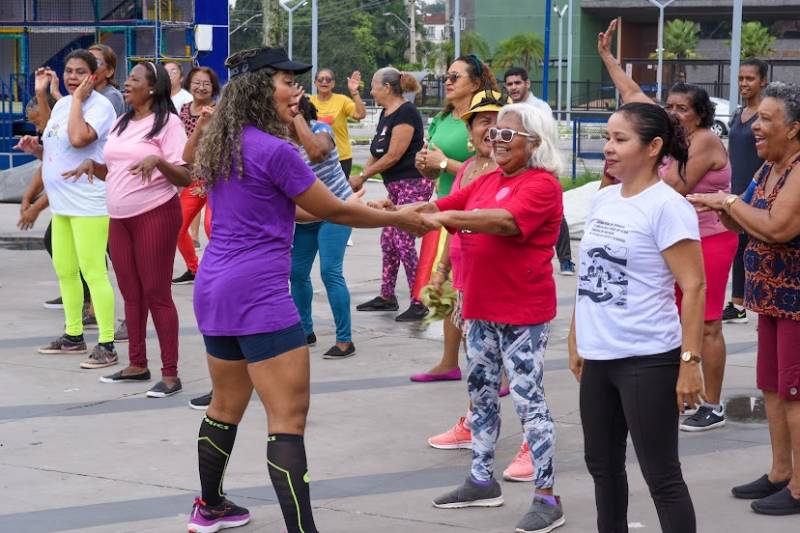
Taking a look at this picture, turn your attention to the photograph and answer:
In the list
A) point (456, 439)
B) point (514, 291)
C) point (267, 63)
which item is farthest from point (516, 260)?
point (456, 439)

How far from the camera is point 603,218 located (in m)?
4.32

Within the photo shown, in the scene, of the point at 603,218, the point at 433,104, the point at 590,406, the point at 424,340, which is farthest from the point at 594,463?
the point at 433,104

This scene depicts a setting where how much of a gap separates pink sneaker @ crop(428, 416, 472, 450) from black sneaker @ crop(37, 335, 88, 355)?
10.8ft

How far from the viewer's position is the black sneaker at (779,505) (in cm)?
527

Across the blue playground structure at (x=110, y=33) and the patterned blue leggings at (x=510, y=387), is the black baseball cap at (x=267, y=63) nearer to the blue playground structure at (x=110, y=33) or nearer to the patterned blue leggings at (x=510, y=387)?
the patterned blue leggings at (x=510, y=387)

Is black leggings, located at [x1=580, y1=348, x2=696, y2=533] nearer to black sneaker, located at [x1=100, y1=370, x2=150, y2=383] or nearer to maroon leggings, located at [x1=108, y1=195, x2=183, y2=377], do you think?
maroon leggings, located at [x1=108, y1=195, x2=183, y2=377]

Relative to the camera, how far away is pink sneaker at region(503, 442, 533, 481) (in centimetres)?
576

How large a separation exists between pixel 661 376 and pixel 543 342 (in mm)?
1118

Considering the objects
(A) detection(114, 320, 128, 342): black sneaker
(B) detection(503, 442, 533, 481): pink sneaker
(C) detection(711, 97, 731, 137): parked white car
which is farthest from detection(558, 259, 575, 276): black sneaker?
(C) detection(711, 97, 731, 137): parked white car

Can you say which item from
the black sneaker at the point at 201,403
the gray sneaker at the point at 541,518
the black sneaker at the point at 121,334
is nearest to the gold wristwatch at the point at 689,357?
the gray sneaker at the point at 541,518

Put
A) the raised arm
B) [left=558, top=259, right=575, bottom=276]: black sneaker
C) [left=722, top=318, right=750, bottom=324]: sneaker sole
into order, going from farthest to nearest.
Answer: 1. [left=558, top=259, right=575, bottom=276]: black sneaker
2. [left=722, top=318, right=750, bottom=324]: sneaker sole
3. the raised arm

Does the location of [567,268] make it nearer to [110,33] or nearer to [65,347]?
[65,347]

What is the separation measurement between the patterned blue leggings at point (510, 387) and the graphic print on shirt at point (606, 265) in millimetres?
888

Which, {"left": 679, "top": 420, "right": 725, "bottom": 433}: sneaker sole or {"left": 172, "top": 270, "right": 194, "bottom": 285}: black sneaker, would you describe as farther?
{"left": 172, "top": 270, "right": 194, "bottom": 285}: black sneaker
